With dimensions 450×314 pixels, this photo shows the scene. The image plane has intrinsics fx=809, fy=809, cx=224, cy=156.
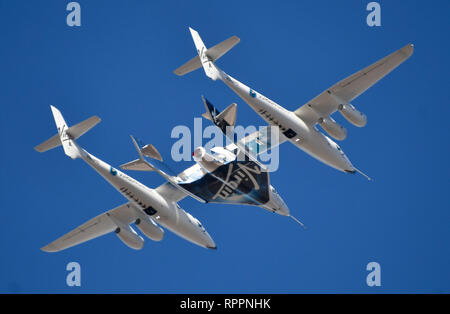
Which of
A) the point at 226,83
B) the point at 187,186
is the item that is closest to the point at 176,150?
the point at 187,186

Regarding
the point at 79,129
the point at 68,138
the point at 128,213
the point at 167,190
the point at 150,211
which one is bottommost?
the point at 150,211

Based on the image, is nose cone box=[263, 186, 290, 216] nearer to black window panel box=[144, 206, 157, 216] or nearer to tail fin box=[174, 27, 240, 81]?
black window panel box=[144, 206, 157, 216]

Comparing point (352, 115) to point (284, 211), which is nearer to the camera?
point (352, 115)

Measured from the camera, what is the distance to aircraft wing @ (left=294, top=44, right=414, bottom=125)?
1531 inches

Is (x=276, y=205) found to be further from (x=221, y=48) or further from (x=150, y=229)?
(x=221, y=48)

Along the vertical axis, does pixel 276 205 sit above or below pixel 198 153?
below

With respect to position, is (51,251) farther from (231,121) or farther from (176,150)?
(231,121)

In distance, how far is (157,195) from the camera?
132 feet

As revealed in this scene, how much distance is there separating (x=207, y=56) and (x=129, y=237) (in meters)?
10.2

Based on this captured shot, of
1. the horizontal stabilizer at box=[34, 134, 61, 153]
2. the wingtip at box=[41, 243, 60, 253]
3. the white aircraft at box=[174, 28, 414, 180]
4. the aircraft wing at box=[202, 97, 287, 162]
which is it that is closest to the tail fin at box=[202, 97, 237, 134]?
the aircraft wing at box=[202, 97, 287, 162]

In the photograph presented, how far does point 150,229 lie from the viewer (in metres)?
41.3

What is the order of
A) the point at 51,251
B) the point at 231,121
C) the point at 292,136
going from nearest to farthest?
the point at 231,121
the point at 292,136
the point at 51,251

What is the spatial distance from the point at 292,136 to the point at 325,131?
1.73 m

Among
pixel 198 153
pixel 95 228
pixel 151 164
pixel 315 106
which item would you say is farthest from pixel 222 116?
pixel 95 228
